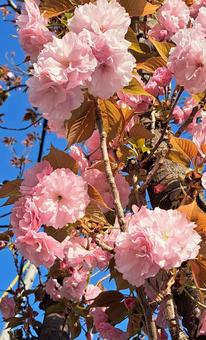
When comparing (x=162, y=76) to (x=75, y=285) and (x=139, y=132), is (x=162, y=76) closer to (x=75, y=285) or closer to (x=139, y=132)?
(x=139, y=132)

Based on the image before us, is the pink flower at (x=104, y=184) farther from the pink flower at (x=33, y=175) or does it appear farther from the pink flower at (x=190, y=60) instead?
the pink flower at (x=190, y=60)

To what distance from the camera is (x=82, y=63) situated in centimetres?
96

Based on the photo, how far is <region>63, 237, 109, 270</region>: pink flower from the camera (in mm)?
1282

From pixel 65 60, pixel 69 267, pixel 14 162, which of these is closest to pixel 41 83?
pixel 65 60

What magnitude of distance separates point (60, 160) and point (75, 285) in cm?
62

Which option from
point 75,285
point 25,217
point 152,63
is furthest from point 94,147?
point 75,285

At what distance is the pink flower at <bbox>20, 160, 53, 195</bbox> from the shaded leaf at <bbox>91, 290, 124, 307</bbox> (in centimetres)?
Answer: 43

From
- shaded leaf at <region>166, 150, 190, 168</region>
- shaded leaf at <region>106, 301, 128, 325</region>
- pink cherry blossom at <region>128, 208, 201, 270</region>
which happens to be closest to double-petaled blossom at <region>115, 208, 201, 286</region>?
pink cherry blossom at <region>128, 208, 201, 270</region>

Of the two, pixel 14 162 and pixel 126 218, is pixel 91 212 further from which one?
pixel 14 162

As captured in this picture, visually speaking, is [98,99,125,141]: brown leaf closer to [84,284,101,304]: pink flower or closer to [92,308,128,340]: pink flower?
[92,308,128,340]: pink flower

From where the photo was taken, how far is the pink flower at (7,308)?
2.07m

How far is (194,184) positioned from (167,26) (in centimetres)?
63

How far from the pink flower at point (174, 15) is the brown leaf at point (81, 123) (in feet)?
1.94

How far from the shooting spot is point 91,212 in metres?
1.15
